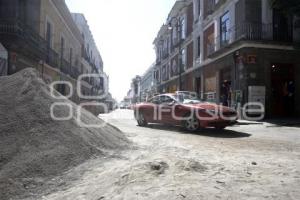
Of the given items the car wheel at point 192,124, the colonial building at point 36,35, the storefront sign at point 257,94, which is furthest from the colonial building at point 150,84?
the car wheel at point 192,124

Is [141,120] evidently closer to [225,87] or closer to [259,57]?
[259,57]

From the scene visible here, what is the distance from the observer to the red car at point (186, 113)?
386 inches

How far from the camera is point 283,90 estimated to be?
62.2 feet

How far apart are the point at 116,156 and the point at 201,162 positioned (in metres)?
1.44

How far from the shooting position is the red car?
980cm

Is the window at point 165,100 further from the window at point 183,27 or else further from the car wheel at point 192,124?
the window at point 183,27

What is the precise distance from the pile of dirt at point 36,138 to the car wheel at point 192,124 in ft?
12.1

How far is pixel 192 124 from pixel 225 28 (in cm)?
1324

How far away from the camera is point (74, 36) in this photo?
106 ft

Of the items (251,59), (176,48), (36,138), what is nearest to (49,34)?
(251,59)

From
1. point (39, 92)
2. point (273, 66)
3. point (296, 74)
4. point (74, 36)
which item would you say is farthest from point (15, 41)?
point (74, 36)

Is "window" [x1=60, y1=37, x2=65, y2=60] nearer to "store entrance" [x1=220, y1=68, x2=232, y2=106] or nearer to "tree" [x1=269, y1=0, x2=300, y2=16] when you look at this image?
"store entrance" [x1=220, y1=68, x2=232, y2=106]

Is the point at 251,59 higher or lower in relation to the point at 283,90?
higher

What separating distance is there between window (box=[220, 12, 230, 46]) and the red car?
10575 millimetres
